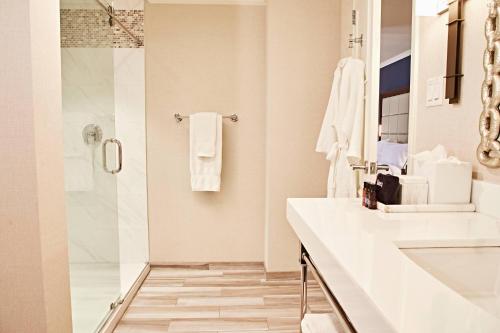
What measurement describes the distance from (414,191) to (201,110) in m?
2.07

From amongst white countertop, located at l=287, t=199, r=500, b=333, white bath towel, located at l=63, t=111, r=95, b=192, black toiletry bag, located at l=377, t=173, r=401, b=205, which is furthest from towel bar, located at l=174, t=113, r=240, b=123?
black toiletry bag, located at l=377, t=173, r=401, b=205

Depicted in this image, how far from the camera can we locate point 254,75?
2998 mm

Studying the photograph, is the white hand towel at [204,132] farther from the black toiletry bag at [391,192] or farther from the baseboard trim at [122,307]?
the black toiletry bag at [391,192]

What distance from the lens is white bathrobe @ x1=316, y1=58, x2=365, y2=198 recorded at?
2035 mm

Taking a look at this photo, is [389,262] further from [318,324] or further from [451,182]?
[451,182]

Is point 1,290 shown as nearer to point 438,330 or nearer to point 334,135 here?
point 438,330

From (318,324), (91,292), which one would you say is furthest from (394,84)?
(91,292)

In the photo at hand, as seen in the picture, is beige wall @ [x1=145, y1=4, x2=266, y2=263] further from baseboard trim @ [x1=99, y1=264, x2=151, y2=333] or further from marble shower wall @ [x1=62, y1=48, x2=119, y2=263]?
marble shower wall @ [x1=62, y1=48, x2=119, y2=263]

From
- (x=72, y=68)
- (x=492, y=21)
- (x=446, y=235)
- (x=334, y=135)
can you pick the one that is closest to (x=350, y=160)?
(x=334, y=135)

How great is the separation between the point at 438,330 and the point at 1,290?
1.41 m

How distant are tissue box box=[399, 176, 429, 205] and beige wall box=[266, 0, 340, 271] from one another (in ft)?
5.00

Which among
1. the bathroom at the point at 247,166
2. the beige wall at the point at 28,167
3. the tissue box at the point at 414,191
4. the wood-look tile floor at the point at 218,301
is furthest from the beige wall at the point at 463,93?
the beige wall at the point at 28,167

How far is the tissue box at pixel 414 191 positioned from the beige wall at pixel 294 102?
5.00 ft

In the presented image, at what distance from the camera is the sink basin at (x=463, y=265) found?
845 mm
